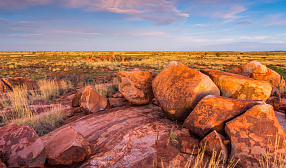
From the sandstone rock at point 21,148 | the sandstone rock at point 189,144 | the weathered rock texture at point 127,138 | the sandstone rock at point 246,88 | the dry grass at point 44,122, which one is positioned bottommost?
the dry grass at point 44,122

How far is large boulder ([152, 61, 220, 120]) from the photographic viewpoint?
4.48 meters

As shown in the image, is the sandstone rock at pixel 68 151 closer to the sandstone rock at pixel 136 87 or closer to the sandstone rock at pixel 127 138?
the sandstone rock at pixel 127 138

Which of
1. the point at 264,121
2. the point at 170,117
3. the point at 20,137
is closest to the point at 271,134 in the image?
the point at 264,121

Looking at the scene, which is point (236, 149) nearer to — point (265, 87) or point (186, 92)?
point (186, 92)

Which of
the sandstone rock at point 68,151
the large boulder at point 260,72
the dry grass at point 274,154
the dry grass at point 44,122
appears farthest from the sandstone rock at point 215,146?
the large boulder at point 260,72

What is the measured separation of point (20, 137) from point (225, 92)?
505 cm

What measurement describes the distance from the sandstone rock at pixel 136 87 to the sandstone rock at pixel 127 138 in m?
0.62

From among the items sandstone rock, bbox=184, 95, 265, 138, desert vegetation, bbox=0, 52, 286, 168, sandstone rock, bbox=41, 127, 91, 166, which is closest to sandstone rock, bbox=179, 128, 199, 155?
desert vegetation, bbox=0, 52, 286, 168

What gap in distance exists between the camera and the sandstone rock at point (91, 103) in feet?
20.3

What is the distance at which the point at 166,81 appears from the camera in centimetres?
521

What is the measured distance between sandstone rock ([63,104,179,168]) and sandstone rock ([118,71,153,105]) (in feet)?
2.03

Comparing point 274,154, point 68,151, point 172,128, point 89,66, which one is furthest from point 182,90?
point 89,66

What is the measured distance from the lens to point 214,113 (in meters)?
3.80

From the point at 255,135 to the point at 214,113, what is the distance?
2.80ft
